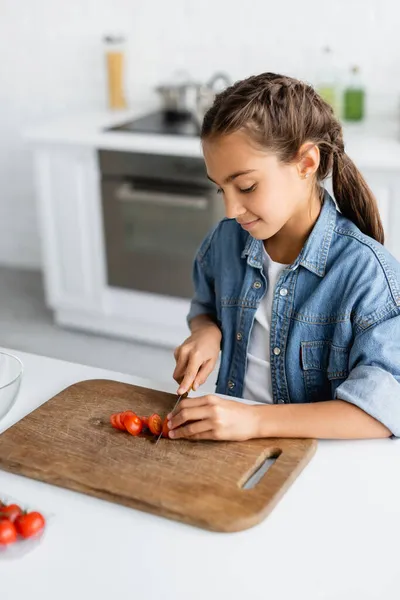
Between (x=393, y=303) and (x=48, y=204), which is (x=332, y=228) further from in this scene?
(x=48, y=204)

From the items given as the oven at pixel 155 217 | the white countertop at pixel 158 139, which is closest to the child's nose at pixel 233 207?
the white countertop at pixel 158 139

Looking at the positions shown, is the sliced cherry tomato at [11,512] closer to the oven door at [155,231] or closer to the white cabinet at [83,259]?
the oven door at [155,231]

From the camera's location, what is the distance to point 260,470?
44.7 inches

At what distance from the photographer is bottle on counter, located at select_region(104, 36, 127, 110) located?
3492mm

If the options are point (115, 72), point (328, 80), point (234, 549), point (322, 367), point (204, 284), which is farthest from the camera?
point (115, 72)

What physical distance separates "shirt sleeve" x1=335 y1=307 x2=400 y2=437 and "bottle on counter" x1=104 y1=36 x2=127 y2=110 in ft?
8.40

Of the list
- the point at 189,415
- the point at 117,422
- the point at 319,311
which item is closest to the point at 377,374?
the point at 319,311

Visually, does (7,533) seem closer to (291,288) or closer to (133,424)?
(133,424)

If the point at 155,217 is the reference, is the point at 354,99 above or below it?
above

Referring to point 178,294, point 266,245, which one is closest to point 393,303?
point 266,245

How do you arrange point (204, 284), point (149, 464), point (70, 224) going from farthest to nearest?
point (70, 224)
point (204, 284)
point (149, 464)

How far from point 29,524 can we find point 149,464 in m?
0.20

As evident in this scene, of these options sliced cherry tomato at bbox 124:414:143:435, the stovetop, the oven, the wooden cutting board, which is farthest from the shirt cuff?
the stovetop

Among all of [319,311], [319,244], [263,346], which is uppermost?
[319,244]
